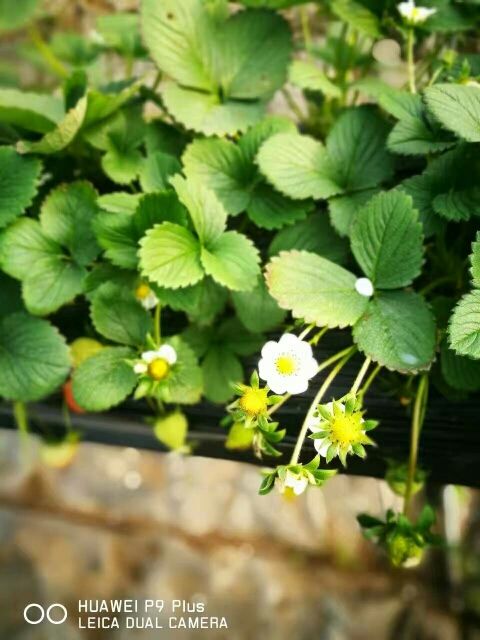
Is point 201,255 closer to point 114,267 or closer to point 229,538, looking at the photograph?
point 114,267

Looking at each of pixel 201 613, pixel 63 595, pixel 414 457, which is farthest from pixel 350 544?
pixel 414 457

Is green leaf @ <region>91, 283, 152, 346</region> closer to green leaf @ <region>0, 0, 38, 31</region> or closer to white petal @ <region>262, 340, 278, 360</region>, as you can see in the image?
white petal @ <region>262, 340, 278, 360</region>

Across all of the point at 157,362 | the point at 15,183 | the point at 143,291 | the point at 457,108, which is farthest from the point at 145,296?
the point at 457,108

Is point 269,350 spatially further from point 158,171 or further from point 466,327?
point 158,171

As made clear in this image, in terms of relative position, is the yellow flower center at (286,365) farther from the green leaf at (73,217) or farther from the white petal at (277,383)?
the green leaf at (73,217)

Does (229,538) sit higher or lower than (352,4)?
lower

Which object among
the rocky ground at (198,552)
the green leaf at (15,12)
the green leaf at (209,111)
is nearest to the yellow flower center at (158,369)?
the green leaf at (209,111)
